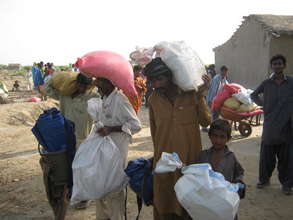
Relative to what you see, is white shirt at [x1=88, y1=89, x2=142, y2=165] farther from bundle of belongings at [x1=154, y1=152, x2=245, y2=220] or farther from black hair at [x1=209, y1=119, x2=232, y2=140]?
bundle of belongings at [x1=154, y1=152, x2=245, y2=220]

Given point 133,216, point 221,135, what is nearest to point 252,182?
point 133,216

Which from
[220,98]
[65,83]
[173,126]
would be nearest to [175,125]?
[173,126]

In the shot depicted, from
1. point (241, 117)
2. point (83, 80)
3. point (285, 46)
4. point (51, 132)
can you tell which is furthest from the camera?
point (285, 46)

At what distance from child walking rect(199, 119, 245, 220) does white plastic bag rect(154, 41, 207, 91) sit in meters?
0.42

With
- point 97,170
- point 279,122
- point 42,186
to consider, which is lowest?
point 42,186

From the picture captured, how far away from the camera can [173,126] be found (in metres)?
2.37

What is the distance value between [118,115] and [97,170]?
553mm

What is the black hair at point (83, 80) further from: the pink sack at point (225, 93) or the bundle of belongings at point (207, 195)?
the pink sack at point (225, 93)

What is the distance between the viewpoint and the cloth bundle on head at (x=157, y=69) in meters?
2.26

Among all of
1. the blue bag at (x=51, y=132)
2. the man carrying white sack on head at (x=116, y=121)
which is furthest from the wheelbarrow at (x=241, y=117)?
the blue bag at (x=51, y=132)

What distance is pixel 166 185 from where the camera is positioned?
95.3 inches

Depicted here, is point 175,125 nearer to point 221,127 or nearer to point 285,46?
point 221,127

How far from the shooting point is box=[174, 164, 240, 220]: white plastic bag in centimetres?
188

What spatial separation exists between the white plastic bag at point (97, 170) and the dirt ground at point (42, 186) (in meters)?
1.09
